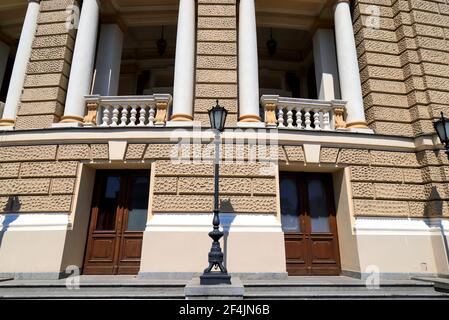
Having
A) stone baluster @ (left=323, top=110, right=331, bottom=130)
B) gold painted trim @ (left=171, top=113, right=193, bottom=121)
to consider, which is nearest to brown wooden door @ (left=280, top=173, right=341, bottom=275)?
stone baluster @ (left=323, top=110, right=331, bottom=130)

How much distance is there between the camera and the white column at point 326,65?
34.2 feet

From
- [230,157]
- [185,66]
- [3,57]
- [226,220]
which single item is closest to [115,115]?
[185,66]

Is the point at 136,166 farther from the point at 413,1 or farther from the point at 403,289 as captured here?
the point at 413,1

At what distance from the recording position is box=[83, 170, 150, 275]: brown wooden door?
26.9 ft

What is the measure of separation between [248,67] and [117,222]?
5.86 m

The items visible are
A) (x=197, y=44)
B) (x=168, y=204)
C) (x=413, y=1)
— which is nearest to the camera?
(x=168, y=204)

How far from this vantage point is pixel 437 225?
782 cm

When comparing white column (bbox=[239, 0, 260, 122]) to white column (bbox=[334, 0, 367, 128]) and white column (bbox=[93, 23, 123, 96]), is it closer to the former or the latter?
white column (bbox=[334, 0, 367, 128])

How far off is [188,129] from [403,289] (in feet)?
20.5

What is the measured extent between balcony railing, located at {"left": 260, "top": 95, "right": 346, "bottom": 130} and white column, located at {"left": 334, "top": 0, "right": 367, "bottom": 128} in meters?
0.28

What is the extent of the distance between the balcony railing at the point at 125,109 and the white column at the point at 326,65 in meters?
5.47

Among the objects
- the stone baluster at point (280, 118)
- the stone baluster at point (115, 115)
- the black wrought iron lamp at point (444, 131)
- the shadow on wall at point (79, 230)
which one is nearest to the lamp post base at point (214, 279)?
the shadow on wall at point (79, 230)

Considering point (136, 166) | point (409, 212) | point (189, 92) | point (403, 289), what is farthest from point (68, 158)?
point (409, 212)

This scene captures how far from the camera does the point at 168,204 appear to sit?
7.61 meters
